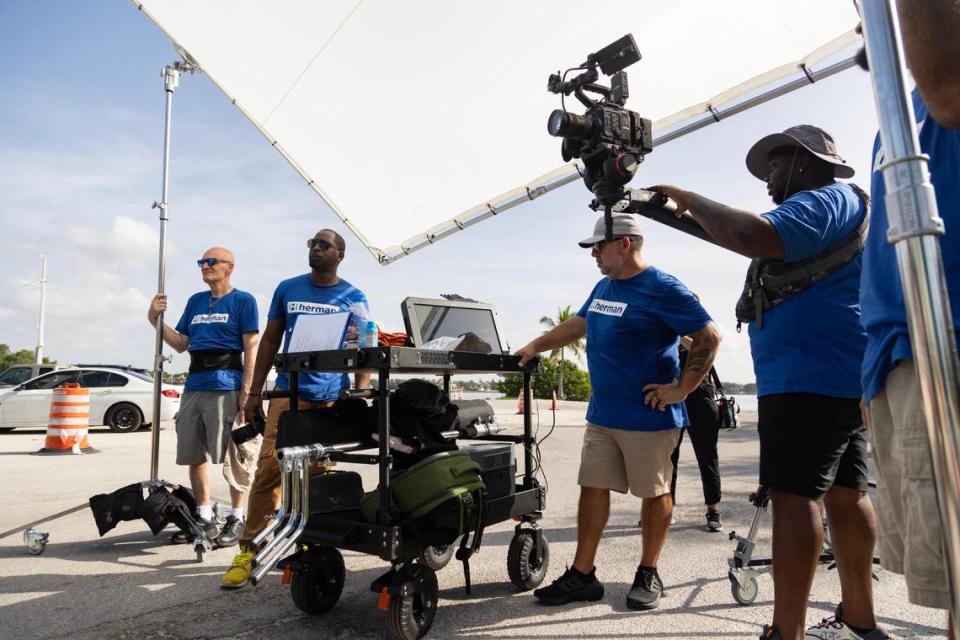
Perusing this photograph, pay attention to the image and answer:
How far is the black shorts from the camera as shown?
94.3 inches

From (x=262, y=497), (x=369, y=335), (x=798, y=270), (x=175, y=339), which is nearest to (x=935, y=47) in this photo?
(x=798, y=270)

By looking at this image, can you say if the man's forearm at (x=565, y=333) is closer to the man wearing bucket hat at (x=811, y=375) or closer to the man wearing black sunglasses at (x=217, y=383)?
the man wearing bucket hat at (x=811, y=375)

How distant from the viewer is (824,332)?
2.51 m

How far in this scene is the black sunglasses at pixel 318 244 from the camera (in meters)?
4.46

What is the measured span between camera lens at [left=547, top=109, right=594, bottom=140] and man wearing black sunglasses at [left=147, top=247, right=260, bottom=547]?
11.8ft

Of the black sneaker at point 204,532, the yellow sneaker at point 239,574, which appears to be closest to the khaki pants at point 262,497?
the yellow sneaker at point 239,574

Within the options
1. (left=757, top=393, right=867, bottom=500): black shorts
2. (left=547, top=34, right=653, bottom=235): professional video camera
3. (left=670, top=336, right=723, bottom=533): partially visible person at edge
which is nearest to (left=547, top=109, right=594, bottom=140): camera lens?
(left=547, top=34, right=653, bottom=235): professional video camera

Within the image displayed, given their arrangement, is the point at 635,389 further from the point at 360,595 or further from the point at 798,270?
the point at 360,595

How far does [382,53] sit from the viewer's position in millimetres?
6297

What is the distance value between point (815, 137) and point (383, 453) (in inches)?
91.6

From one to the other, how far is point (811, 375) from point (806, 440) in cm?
25

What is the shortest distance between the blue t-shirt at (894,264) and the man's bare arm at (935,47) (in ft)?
0.70

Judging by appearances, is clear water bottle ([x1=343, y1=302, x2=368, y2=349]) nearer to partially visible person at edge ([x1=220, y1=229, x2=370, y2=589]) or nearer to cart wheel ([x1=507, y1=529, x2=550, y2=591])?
partially visible person at edge ([x1=220, y1=229, x2=370, y2=589])

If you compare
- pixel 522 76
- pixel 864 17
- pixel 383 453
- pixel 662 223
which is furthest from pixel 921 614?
pixel 522 76
